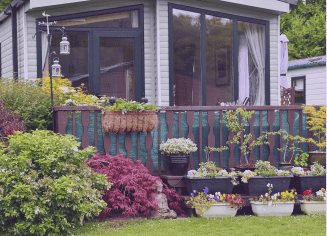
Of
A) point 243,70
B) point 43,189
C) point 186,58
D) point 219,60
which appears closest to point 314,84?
point 243,70

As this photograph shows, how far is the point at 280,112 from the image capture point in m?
6.46

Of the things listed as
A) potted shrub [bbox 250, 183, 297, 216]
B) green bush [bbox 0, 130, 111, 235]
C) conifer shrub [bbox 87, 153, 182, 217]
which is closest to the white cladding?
potted shrub [bbox 250, 183, 297, 216]

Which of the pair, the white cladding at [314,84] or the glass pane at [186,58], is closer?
the glass pane at [186,58]

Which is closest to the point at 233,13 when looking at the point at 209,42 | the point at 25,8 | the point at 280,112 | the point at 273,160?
the point at 209,42

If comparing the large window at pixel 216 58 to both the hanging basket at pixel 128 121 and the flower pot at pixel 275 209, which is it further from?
the flower pot at pixel 275 209

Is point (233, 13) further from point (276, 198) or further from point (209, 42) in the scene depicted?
point (276, 198)

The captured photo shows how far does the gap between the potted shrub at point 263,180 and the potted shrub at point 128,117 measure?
148 centimetres

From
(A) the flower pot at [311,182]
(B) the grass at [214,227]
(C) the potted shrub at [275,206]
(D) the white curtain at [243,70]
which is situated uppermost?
(D) the white curtain at [243,70]

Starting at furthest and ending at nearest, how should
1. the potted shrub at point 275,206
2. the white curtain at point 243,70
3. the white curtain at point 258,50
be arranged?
the white curtain at point 258,50, the white curtain at point 243,70, the potted shrub at point 275,206

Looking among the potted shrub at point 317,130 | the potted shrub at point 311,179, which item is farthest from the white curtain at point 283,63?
the potted shrub at point 311,179

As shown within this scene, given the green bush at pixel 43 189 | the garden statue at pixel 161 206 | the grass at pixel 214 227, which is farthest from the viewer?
the garden statue at pixel 161 206

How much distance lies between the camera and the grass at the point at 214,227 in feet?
14.8

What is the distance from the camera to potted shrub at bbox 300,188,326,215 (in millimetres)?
5441

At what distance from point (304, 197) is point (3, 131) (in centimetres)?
407
